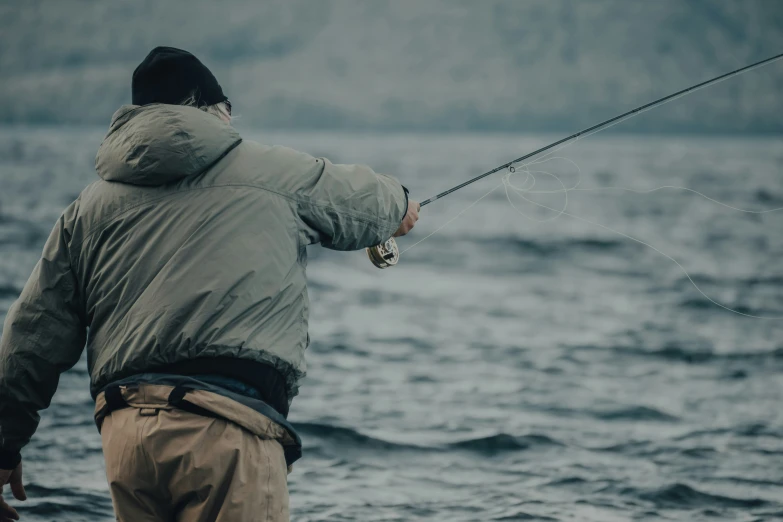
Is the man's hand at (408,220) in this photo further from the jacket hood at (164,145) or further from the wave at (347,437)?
the wave at (347,437)

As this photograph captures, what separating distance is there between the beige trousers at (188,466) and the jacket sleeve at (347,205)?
61 centimetres

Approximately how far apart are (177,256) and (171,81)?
1.75 ft

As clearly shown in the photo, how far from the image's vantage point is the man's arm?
8.95 ft

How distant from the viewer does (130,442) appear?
2.56 m

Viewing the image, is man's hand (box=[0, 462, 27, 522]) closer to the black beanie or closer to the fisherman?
the fisherman

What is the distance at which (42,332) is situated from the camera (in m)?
2.76

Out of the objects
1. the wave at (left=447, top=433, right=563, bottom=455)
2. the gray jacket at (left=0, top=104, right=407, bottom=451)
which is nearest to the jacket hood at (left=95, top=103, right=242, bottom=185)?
the gray jacket at (left=0, top=104, right=407, bottom=451)

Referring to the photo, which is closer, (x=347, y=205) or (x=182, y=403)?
(x=182, y=403)

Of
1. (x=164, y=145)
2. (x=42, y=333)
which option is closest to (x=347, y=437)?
(x=42, y=333)

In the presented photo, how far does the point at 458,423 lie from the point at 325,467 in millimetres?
1544

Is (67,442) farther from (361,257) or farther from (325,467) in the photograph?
(361,257)

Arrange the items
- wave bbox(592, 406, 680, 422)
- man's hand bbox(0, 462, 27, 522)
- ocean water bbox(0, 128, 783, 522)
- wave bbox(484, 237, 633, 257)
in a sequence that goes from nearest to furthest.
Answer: man's hand bbox(0, 462, 27, 522), ocean water bbox(0, 128, 783, 522), wave bbox(592, 406, 680, 422), wave bbox(484, 237, 633, 257)

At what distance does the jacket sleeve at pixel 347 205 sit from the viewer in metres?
2.73

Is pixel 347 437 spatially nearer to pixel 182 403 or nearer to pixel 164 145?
pixel 182 403
